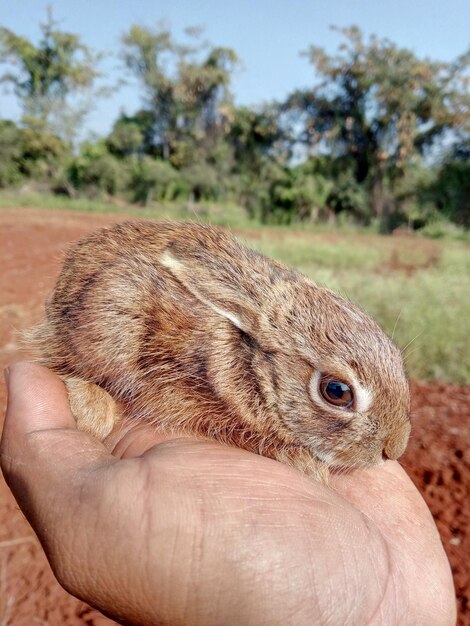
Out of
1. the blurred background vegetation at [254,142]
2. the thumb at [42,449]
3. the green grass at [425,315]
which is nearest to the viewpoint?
the thumb at [42,449]

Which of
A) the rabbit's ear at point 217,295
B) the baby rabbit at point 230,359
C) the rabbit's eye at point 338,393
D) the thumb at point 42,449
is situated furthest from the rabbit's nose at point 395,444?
the thumb at point 42,449

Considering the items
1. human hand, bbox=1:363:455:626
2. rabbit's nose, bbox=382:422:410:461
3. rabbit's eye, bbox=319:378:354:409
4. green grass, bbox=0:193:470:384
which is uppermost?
rabbit's eye, bbox=319:378:354:409

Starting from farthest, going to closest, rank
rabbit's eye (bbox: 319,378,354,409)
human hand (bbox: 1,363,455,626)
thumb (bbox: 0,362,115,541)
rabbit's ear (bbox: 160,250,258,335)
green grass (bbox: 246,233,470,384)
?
green grass (bbox: 246,233,470,384), rabbit's ear (bbox: 160,250,258,335), rabbit's eye (bbox: 319,378,354,409), thumb (bbox: 0,362,115,541), human hand (bbox: 1,363,455,626)

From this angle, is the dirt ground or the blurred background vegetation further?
the blurred background vegetation

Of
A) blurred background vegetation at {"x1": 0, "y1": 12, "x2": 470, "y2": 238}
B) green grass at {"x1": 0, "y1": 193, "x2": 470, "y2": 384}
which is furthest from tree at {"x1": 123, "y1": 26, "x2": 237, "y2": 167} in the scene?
green grass at {"x1": 0, "y1": 193, "x2": 470, "y2": 384}

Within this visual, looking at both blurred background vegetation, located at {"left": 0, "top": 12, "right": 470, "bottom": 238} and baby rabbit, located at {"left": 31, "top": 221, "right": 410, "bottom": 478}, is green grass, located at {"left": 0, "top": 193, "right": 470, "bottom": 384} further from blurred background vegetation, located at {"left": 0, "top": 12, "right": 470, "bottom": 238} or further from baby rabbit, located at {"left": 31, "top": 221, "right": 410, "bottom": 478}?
blurred background vegetation, located at {"left": 0, "top": 12, "right": 470, "bottom": 238}

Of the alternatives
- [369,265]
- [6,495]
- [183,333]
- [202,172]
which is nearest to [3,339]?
[6,495]

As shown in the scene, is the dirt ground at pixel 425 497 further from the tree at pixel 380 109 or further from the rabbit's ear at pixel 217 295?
the tree at pixel 380 109

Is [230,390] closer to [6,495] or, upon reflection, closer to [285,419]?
[285,419]
